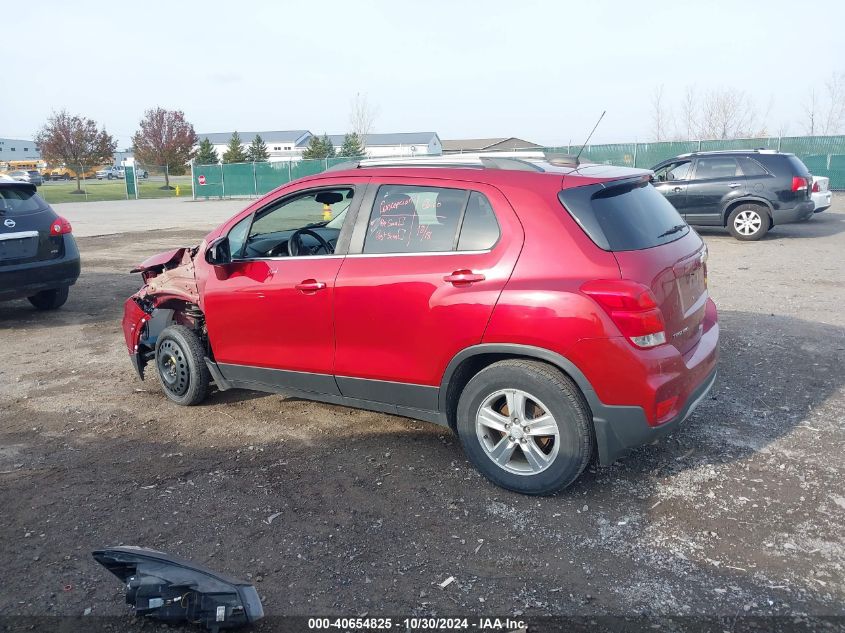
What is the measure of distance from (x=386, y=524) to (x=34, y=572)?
64.6 inches

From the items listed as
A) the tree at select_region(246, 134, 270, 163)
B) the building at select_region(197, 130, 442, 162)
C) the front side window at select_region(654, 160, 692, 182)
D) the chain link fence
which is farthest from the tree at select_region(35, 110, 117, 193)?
the front side window at select_region(654, 160, 692, 182)

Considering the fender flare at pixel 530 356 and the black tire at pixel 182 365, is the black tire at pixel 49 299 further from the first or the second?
the fender flare at pixel 530 356

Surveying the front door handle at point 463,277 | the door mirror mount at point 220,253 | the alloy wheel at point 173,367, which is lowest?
the alloy wheel at point 173,367

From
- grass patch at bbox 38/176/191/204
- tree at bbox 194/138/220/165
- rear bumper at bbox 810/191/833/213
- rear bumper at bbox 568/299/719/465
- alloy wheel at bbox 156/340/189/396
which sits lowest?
alloy wheel at bbox 156/340/189/396

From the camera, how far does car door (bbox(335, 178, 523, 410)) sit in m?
3.69

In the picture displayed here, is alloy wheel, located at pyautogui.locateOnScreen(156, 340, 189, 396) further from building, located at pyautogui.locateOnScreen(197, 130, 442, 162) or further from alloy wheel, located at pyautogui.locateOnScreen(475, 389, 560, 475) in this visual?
building, located at pyautogui.locateOnScreen(197, 130, 442, 162)

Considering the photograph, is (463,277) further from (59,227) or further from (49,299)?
(49,299)

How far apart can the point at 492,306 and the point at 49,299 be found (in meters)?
7.28

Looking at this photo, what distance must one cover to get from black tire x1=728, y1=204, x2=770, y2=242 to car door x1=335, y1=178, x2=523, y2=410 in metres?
11.7

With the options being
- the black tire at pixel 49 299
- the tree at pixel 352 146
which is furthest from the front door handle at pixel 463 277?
the tree at pixel 352 146

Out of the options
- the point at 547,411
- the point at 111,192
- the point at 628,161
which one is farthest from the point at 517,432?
the point at 111,192

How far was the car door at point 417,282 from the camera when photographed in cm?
369

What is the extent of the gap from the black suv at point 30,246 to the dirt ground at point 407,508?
2.18m

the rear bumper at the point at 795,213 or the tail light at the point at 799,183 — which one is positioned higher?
the tail light at the point at 799,183
